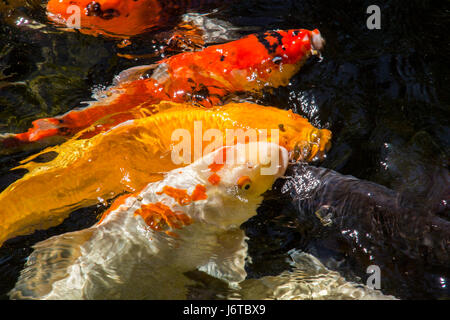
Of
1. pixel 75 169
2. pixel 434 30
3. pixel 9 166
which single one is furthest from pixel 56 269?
pixel 434 30

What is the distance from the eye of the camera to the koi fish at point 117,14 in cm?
523

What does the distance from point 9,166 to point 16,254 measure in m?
1.07

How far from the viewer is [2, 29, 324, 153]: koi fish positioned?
4.39 meters

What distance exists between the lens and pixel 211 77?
4.50 m

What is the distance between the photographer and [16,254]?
3443 mm

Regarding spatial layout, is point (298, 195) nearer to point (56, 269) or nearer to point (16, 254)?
point (56, 269)

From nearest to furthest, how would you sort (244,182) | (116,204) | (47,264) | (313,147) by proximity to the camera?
(47,264), (244,182), (116,204), (313,147)

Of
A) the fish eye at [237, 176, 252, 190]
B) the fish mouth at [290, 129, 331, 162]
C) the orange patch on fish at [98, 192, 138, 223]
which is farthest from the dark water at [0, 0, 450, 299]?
the fish eye at [237, 176, 252, 190]

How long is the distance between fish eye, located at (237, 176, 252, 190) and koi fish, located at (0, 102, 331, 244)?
0.42 m

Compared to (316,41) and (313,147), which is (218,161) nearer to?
(313,147)

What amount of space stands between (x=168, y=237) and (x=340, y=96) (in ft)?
7.92

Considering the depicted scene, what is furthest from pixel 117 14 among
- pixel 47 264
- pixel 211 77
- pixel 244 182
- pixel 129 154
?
pixel 47 264

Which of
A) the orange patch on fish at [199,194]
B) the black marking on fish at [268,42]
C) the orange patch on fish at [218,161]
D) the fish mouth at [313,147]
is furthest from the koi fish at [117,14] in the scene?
the orange patch on fish at [199,194]

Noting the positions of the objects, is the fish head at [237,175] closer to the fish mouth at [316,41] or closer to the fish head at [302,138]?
the fish head at [302,138]
